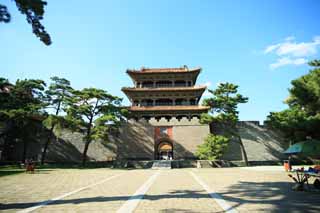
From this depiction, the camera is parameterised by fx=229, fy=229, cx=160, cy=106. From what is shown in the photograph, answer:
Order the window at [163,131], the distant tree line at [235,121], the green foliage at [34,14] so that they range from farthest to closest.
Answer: the window at [163,131] < the distant tree line at [235,121] < the green foliage at [34,14]

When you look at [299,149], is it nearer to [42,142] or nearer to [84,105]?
[84,105]

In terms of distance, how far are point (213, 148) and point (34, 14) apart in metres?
17.5

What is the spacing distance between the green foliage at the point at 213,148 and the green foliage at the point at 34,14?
16836 millimetres

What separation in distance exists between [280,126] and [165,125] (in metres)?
10.5

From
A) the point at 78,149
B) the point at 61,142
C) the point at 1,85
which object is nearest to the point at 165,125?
the point at 78,149

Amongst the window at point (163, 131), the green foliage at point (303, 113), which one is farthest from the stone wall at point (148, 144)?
the green foliage at point (303, 113)

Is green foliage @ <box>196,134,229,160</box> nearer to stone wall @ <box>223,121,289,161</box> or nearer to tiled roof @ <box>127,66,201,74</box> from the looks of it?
stone wall @ <box>223,121,289,161</box>

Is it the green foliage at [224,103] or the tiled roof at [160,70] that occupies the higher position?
the tiled roof at [160,70]

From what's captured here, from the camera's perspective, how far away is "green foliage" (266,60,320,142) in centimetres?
1320

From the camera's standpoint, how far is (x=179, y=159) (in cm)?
2191

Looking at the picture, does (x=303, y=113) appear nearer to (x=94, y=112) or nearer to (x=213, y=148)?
(x=213, y=148)

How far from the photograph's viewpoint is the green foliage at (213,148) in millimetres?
19875

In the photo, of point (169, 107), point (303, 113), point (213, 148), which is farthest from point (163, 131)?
point (303, 113)

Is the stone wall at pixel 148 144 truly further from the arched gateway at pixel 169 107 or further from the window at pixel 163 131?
the window at pixel 163 131
